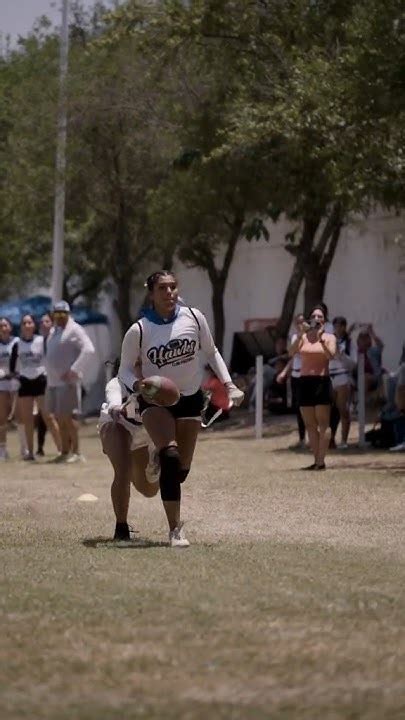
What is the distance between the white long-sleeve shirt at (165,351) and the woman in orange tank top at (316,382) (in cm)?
886

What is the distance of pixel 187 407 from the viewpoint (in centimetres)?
1217

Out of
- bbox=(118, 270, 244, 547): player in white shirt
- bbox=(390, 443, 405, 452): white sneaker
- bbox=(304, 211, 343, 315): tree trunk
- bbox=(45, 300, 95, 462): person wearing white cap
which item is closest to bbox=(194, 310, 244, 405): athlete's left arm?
bbox=(118, 270, 244, 547): player in white shirt

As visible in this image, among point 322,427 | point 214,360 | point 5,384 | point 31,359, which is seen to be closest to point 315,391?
point 322,427

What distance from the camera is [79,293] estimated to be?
48.8 m

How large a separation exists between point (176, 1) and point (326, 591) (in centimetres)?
2197

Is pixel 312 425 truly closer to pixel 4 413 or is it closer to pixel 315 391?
pixel 315 391

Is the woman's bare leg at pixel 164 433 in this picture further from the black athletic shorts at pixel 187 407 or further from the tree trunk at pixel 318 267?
the tree trunk at pixel 318 267

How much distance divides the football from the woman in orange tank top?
9193mm

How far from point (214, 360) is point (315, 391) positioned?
8.72 meters

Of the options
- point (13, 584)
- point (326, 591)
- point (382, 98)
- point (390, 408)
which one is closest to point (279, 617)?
point (326, 591)

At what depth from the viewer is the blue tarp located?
152 feet

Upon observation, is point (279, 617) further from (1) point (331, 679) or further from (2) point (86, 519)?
(2) point (86, 519)

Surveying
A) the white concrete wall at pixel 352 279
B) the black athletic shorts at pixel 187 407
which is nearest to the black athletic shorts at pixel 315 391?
the black athletic shorts at pixel 187 407

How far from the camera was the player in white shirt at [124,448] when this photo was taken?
1230 cm
